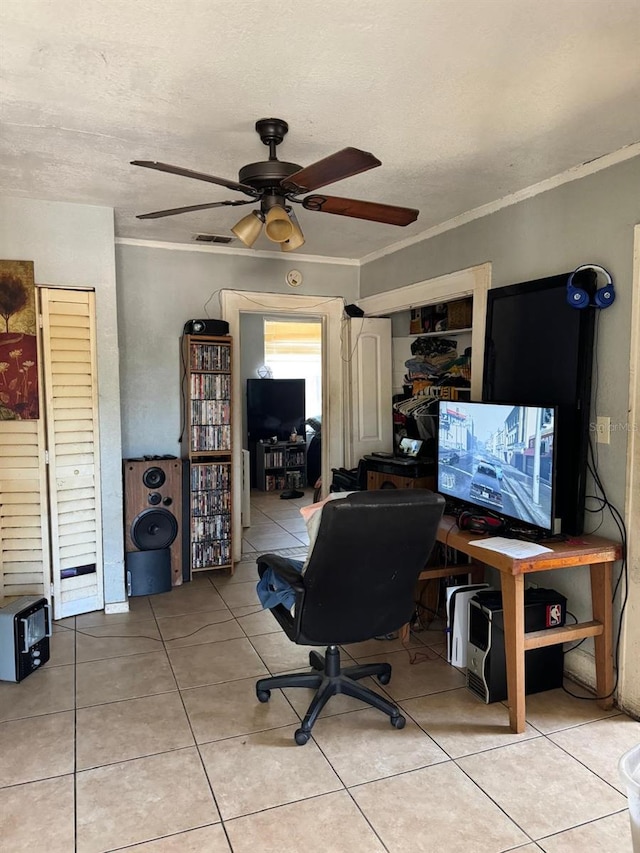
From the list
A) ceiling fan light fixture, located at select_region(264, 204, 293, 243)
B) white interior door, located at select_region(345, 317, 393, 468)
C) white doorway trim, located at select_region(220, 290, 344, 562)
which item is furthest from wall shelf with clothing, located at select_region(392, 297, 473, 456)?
ceiling fan light fixture, located at select_region(264, 204, 293, 243)

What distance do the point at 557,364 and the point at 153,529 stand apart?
8.99 feet

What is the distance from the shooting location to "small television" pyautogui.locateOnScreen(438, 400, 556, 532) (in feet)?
8.54

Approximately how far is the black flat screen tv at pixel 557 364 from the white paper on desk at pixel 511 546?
0.25m

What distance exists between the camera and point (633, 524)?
2531 millimetres

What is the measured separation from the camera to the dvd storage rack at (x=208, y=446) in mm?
4246

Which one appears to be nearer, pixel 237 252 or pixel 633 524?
pixel 633 524

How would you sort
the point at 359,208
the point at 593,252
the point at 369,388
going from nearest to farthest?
the point at 359,208, the point at 593,252, the point at 369,388

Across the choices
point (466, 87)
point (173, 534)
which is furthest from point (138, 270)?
point (466, 87)

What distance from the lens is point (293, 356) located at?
863 cm

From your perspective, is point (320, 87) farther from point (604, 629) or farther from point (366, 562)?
point (604, 629)

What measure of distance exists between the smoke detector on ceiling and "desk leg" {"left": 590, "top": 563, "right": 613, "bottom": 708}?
10.4ft

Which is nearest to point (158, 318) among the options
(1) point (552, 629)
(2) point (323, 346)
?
(2) point (323, 346)

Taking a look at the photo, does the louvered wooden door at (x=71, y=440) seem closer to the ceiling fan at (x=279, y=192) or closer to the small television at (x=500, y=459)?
the ceiling fan at (x=279, y=192)

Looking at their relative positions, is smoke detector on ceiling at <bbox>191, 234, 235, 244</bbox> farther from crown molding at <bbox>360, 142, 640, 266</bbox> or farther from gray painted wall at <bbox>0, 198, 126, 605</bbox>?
crown molding at <bbox>360, 142, 640, 266</bbox>
